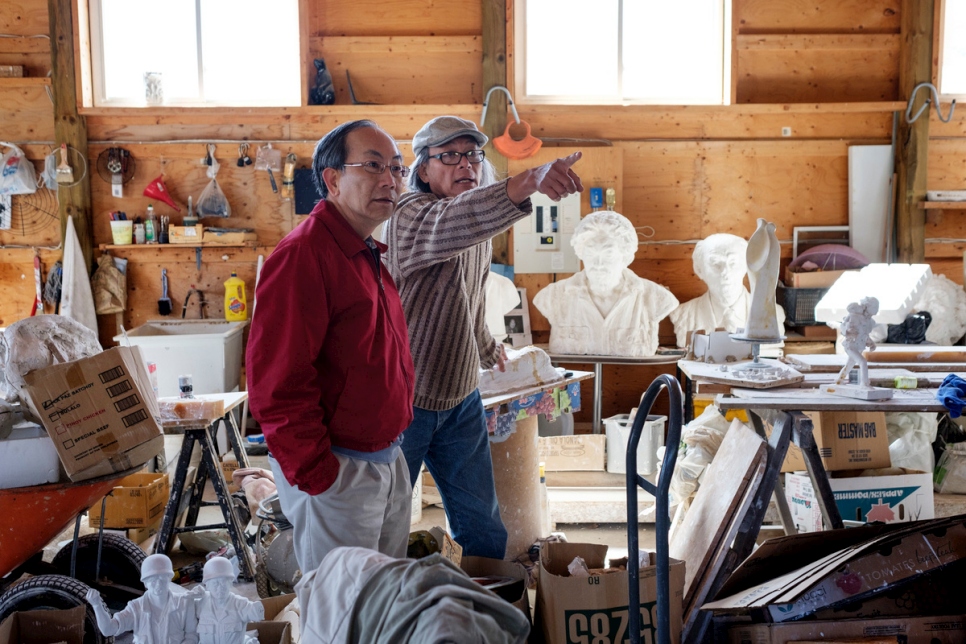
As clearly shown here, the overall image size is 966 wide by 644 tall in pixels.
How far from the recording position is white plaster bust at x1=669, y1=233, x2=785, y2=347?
5.95m

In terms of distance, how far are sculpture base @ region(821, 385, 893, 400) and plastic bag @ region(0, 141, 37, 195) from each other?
5829mm

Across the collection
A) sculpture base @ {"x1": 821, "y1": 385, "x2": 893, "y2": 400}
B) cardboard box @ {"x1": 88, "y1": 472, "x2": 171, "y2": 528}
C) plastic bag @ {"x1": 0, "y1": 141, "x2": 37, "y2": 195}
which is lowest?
cardboard box @ {"x1": 88, "y1": 472, "x2": 171, "y2": 528}

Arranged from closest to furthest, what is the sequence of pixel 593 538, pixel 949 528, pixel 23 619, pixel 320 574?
pixel 320 574 → pixel 23 619 → pixel 949 528 → pixel 593 538

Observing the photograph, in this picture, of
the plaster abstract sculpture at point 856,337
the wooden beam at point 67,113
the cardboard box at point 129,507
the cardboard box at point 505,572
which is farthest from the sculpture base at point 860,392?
the wooden beam at point 67,113

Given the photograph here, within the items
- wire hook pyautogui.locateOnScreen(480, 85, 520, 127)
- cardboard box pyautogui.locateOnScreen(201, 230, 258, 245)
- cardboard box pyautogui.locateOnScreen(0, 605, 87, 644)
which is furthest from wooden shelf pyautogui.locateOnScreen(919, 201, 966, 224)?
cardboard box pyautogui.locateOnScreen(0, 605, 87, 644)

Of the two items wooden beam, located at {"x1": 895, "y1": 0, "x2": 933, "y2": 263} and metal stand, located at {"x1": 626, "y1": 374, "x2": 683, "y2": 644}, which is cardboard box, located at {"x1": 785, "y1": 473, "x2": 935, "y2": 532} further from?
wooden beam, located at {"x1": 895, "y1": 0, "x2": 933, "y2": 263}

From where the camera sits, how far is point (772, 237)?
3652 millimetres

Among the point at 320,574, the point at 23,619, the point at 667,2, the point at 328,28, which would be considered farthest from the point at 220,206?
the point at 320,574

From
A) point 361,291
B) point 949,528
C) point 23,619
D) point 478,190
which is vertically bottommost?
point 23,619

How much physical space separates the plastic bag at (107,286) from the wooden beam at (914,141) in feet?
19.0

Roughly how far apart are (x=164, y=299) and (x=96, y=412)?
3745 millimetres

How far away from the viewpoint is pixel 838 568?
8.64 feet

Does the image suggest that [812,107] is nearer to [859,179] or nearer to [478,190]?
[859,179]

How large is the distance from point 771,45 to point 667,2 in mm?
839
